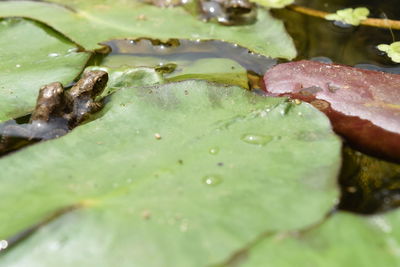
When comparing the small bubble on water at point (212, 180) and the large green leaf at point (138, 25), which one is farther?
the large green leaf at point (138, 25)

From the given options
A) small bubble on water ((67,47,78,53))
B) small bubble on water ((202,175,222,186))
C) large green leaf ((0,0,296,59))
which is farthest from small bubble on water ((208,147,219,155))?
small bubble on water ((67,47,78,53))

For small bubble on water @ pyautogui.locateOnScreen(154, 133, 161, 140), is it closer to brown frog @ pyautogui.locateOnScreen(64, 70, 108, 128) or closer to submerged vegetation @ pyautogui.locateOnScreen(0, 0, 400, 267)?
submerged vegetation @ pyautogui.locateOnScreen(0, 0, 400, 267)

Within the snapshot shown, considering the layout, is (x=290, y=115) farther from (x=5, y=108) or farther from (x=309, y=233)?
(x=5, y=108)

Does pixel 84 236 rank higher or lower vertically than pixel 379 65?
higher

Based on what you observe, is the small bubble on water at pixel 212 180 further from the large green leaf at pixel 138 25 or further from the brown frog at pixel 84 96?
the large green leaf at pixel 138 25

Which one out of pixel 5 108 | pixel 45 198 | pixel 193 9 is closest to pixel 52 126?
pixel 5 108

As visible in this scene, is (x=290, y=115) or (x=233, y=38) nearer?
(x=290, y=115)

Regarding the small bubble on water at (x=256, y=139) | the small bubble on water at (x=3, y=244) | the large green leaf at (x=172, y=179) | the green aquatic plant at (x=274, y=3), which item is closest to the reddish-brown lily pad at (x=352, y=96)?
the large green leaf at (x=172, y=179)
